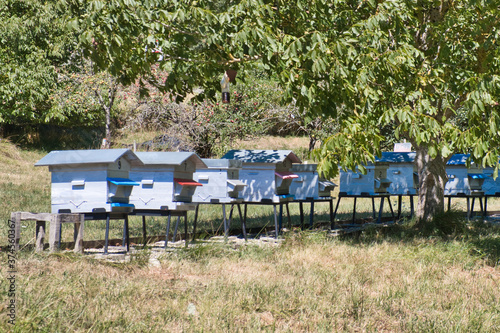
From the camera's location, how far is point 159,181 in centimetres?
992

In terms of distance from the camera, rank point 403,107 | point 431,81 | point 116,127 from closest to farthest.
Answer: point 403,107 → point 431,81 → point 116,127

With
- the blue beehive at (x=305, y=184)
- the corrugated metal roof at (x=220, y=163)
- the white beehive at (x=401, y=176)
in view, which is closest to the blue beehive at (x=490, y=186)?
the white beehive at (x=401, y=176)

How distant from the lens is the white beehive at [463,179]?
1577 centimetres


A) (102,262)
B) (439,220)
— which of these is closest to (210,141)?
(439,220)

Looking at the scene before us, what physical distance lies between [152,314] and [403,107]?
5.15 meters

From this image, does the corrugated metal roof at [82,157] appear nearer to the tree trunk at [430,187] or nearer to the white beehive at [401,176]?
the tree trunk at [430,187]

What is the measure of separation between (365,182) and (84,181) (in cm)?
798

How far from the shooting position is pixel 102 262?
7172 millimetres

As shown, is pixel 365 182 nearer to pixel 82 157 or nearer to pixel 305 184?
pixel 305 184

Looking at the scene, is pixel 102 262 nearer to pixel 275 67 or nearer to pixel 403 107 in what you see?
pixel 275 67

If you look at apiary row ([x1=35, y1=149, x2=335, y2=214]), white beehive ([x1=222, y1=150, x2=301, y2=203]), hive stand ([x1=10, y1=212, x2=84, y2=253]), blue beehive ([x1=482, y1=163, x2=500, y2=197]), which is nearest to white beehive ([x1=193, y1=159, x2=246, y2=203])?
apiary row ([x1=35, y1=149, x2=335, y2=214])

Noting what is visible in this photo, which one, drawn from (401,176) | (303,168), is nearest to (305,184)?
(303,168)

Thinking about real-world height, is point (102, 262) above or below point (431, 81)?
below

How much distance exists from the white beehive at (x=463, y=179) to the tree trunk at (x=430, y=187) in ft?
9.81
